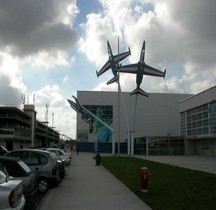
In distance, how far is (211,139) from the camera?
212 ft

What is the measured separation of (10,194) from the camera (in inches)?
305

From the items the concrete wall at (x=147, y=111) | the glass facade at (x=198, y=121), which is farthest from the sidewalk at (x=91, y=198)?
the concrete wall at (x=147, y=111)

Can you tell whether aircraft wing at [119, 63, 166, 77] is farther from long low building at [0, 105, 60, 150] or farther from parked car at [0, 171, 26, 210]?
parked car at [0, 171, 26, 210]

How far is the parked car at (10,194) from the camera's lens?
757 cm

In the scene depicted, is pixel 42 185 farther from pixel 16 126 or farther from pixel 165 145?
pixel 16 126

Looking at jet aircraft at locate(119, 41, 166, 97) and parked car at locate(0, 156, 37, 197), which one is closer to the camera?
parked car at locate(0, 156, 37, 197)

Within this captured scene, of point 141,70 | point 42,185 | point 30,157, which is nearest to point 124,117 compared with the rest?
point 141,70

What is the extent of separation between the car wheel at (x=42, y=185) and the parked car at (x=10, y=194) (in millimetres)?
7024

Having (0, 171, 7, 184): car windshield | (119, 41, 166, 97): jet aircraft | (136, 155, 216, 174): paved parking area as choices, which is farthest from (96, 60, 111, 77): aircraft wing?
(0, 171, 7, 184): car windshield

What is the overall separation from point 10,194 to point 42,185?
26.7ft

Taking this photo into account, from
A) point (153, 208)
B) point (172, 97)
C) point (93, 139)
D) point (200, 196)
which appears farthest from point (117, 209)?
point (172, 97)

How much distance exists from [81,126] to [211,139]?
148 ft

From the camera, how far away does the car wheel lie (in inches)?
618

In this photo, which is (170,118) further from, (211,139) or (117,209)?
(117,209)
